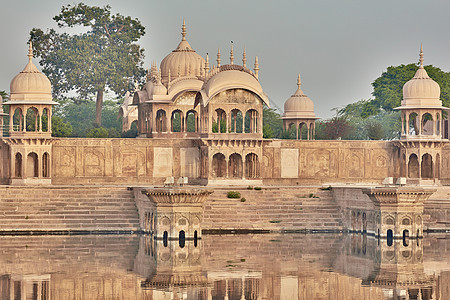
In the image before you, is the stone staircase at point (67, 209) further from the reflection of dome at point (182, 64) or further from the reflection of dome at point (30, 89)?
the reflection of dome at point (182, 64)

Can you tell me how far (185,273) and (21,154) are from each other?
1911cm

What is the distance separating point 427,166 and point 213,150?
996 centimetres

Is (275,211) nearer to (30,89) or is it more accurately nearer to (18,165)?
(18,165)

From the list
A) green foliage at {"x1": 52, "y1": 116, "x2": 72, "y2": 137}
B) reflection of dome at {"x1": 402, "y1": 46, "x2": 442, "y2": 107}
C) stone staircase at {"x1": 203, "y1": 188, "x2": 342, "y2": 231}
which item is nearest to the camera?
stone staircase at {"x1": 203, "y1": 188, "x2": 342, "y2": 231}

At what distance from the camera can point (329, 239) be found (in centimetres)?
3712

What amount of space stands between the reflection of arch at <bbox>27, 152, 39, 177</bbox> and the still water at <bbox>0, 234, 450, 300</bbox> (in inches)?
379

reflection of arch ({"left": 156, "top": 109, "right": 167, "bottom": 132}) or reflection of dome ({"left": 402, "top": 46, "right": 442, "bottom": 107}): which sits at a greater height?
reflection of dome ({"left": 402, "top": 46, "right": 442, "bottom": 107})

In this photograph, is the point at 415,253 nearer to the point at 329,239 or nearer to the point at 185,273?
the point at 329,239

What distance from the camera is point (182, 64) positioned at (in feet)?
176

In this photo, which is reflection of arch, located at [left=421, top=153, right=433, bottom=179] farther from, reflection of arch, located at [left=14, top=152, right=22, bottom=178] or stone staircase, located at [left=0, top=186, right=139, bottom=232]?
reflection of arch, located at [left=14, top=152, right=22, bottom=178]

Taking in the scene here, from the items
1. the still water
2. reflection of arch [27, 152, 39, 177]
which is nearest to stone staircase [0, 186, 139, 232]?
the still water

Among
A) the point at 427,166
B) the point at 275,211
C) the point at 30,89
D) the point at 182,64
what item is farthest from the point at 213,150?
the point at 427,166

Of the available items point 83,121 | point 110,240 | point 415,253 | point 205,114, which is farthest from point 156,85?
point 83,121

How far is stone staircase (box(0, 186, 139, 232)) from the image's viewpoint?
38.8 m
